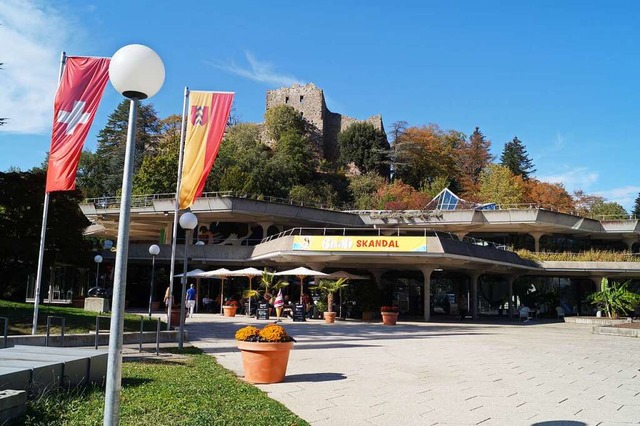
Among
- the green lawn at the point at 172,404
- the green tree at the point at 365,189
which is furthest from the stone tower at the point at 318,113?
the green lawn at the point at 172,404

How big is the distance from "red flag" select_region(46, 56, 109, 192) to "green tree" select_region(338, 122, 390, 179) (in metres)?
64.4

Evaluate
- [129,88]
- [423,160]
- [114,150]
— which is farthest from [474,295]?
[114,150]

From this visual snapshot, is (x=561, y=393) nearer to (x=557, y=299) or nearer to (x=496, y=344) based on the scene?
(x=496, y=344)

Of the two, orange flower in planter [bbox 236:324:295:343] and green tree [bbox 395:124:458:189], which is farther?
green tree [bbox 395:124:458:189]

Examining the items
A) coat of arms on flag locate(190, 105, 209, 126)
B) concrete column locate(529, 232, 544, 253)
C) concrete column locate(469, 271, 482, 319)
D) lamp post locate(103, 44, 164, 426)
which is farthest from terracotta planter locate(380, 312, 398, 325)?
concrete column locate(529, 232, 544, 253)

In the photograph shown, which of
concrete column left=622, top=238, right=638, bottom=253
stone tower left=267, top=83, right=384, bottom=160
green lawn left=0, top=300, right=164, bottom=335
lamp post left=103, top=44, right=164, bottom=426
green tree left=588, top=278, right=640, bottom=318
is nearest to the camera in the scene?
lamp post left=103, top=44, right=164, bottom=426

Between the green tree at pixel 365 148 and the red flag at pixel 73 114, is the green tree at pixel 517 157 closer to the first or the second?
the green tree at pixel 365 148

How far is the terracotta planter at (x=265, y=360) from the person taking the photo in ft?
28.6

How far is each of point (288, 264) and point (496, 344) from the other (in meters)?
21.8

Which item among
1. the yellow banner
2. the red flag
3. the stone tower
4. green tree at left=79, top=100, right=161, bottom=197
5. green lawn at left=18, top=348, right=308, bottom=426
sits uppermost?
the stone tower

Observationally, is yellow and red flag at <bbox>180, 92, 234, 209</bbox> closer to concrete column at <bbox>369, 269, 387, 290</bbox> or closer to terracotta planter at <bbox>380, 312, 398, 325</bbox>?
terracotta planter at <bbox>380, 312, 398, 325</bbox>

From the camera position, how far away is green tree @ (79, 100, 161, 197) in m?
65.1

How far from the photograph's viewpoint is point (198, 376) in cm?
904

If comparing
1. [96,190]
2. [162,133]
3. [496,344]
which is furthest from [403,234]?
[162,133]
